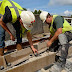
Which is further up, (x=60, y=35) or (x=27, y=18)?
(x=27, y=18)

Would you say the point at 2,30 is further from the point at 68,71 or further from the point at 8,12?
the point at 68,71

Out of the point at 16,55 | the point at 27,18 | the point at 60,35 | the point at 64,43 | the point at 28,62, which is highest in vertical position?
the point at 27,18

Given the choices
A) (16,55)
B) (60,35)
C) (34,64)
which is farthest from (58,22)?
(16,55)

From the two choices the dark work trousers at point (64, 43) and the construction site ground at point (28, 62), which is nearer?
the construction site ground at point (28, 62)

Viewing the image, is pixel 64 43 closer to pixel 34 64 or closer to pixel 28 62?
pixel 34 64

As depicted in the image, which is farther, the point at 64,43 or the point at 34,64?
the point at 64,43

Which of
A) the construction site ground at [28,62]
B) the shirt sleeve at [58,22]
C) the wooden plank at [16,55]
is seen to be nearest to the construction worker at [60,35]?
the shirt sleeve at [58,22]

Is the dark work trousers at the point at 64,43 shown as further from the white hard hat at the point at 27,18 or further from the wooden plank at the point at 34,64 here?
the white hard hat at the point at 27,18

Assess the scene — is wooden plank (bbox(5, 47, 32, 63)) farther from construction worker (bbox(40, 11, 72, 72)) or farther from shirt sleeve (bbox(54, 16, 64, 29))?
shirt sleeve (bbox(54, 16, 64, 29))

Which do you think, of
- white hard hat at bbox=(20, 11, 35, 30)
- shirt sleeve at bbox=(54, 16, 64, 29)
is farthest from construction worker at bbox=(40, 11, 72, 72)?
white hard hat at bbox=(20, 11, 35, 30)

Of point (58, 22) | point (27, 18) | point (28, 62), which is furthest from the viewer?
point (58, 22)

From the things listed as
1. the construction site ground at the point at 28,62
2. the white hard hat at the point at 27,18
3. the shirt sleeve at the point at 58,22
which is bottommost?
the construction site ground at the point at 28,62

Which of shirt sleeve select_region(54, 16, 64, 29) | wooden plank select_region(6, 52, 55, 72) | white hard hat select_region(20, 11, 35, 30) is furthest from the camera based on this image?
shirt sleeve select_region(54, 16, 64, 29)

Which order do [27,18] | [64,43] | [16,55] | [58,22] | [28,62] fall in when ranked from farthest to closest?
1. [16,55]
2. [58,22]
3. [64,43]
4. [27,18]
5. [28,62]
